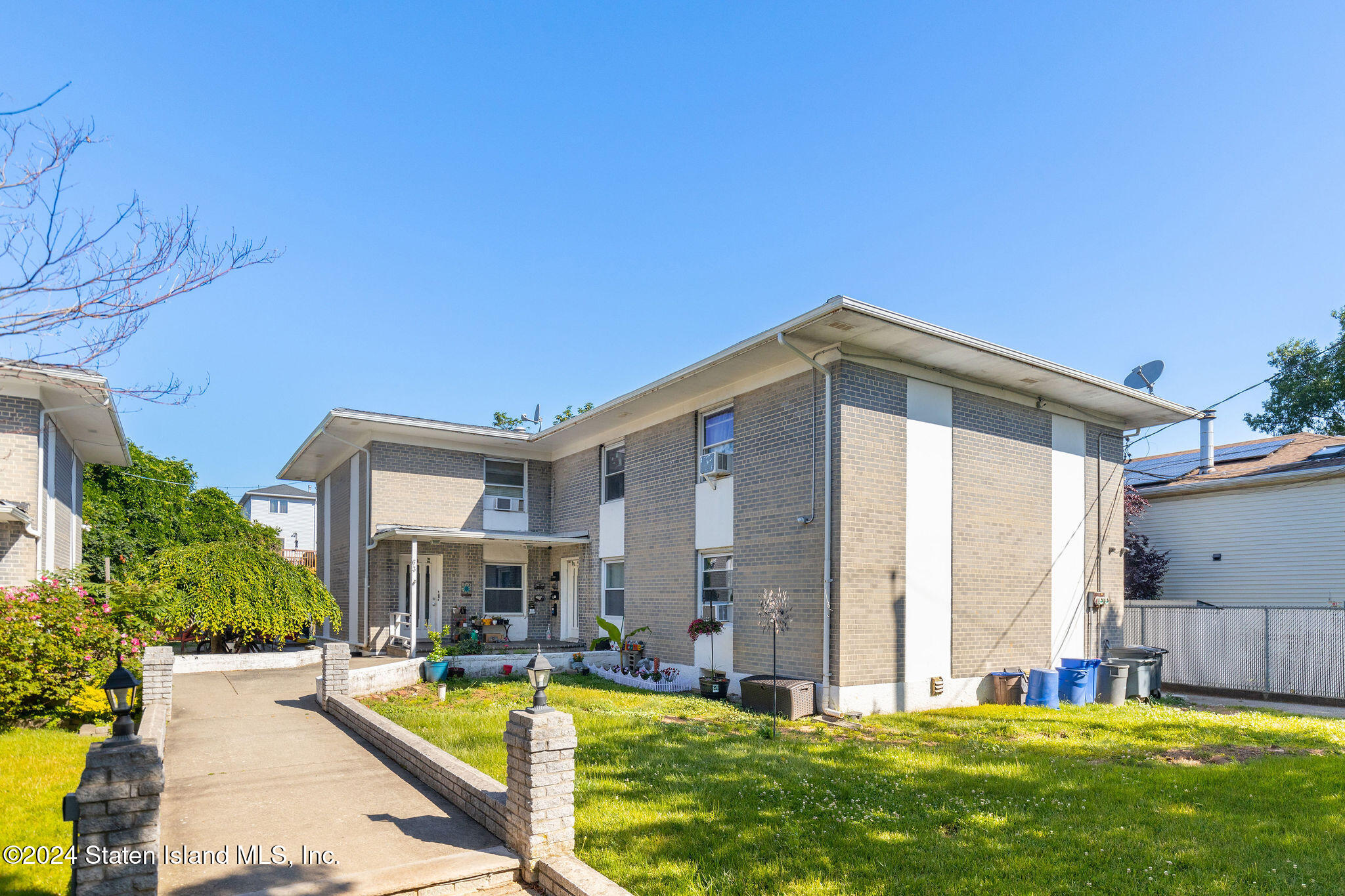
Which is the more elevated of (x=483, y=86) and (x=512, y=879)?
(x=483, y=86)

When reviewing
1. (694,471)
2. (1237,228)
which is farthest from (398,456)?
(1237,228)

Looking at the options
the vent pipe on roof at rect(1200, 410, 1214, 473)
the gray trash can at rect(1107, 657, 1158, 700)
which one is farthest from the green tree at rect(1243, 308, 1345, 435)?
the gray trash can at rect(1107, 657, 1158, 700)

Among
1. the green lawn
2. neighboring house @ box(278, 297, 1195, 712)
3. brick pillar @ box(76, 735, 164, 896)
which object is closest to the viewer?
brick pillar @ box(76, 735, 164, 896)

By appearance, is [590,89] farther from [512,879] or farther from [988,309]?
[512,879]

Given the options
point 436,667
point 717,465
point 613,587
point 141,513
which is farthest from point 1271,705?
point 141,513

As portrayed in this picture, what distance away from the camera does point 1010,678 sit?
13320 mm

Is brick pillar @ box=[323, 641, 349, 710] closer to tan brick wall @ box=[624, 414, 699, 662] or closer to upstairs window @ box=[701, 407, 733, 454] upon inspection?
tan brick wall @ box=[624, 414, 699, 662]

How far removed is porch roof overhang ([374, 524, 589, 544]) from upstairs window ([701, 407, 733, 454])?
17.2 feet

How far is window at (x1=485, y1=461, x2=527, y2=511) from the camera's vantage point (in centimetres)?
2070

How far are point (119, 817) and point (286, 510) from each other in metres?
55.9

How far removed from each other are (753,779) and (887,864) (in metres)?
2.16

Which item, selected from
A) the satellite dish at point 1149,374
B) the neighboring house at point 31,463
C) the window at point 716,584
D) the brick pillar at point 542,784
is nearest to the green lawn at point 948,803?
the brick pillar at point 542,784

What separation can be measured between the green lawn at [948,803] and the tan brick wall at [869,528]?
131 cm

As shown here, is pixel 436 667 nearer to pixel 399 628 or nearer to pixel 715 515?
pixel 399 628
